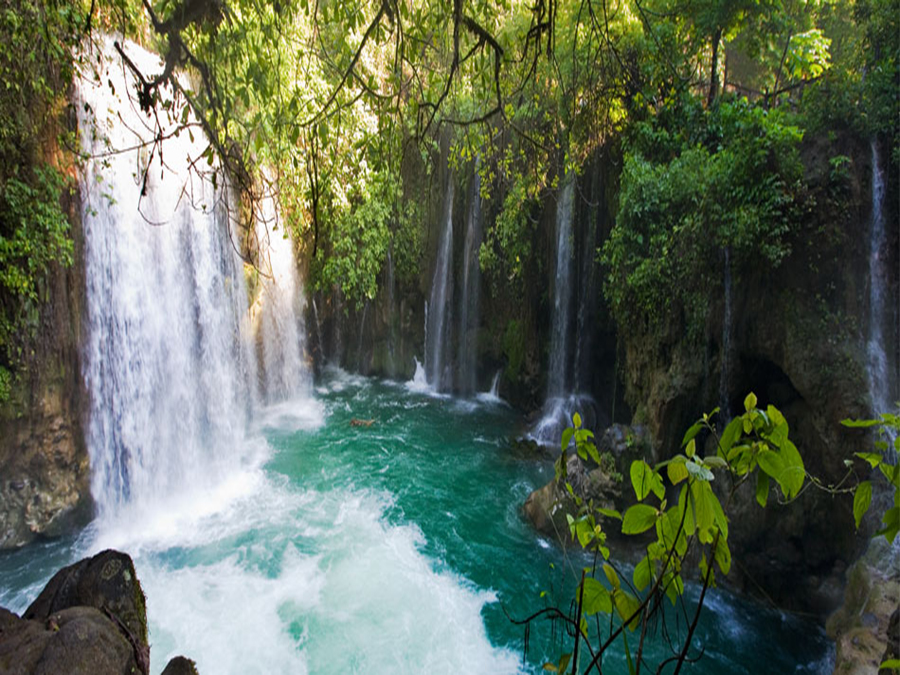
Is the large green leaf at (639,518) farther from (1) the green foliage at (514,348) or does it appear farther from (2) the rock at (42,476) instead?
(1) the green foliage at (514,348)

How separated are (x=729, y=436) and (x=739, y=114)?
6.64 m

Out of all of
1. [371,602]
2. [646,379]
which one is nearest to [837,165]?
[646,379]

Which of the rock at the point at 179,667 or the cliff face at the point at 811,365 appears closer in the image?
the rock at the point at 179,667

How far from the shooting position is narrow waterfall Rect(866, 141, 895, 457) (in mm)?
5430

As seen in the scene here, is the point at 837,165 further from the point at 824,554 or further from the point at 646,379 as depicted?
the point at 824,554

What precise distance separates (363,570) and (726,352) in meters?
5.29

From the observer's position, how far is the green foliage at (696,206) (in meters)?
5.70

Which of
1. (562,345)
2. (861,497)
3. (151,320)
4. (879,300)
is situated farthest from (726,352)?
(151,320)

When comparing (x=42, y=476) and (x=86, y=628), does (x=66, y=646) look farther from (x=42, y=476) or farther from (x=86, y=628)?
(x=42, y=476)

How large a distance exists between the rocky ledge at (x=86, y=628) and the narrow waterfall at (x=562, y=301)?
331 inches

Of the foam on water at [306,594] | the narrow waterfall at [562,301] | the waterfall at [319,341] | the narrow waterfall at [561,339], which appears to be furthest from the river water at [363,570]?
the waterfall at [319,341]

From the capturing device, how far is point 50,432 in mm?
6926

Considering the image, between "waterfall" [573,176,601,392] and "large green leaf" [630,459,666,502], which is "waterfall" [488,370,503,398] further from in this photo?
"large green leaf" [630,459,666,502]

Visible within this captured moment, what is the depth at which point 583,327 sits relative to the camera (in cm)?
996
